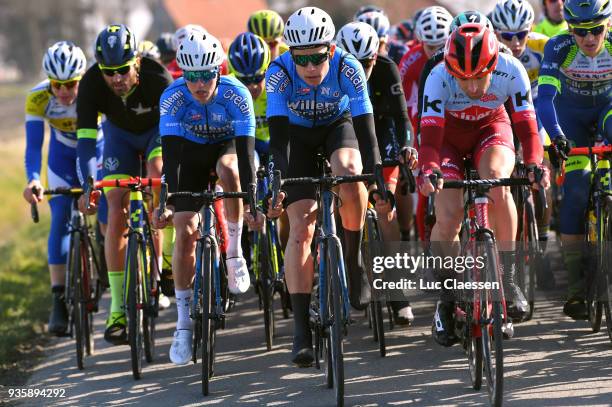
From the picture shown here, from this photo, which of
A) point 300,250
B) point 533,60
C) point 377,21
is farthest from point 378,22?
point 300,250

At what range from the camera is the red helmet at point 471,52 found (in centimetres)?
655

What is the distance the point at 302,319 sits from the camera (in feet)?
22.7

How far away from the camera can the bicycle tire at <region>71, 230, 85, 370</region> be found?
8.48 metres

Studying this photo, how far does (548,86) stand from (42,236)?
14.2 metres

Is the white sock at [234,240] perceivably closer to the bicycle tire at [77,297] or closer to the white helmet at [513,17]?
the bicycle tire at [77,297]

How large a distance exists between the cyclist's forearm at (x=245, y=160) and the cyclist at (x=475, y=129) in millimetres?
1314

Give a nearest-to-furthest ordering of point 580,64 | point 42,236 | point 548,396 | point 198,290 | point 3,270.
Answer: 1. point 548,396
2. point 198,290
3. point 580,64
4. point 3,270
5. point 42,236

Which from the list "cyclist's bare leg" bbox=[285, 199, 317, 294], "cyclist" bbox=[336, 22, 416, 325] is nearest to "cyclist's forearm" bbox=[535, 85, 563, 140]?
"cyclist" bbox=[336, 22, 416, 325]

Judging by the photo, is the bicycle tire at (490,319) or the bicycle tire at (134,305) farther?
the bicycle tire at (134,305)

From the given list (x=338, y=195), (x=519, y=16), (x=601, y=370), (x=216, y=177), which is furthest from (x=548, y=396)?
(x=519, y=16)

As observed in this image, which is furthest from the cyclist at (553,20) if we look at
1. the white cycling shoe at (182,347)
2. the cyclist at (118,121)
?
the white cycling shoe at (182,347)

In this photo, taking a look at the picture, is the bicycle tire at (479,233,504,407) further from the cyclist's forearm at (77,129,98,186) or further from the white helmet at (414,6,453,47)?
the white helmet at (414,6,453,47)

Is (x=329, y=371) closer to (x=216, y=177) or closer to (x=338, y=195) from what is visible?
(x=338, y=195)

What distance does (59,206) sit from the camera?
9.39 meters
